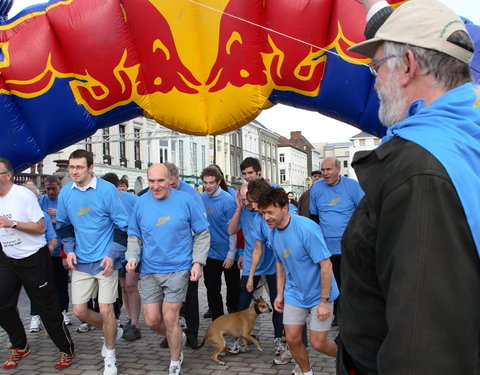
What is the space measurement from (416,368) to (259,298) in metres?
4.94

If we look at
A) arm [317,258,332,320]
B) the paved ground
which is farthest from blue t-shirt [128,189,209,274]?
arm [317,258,332,320]

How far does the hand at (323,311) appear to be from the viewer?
4.19 m

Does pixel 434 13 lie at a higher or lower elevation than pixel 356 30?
lower

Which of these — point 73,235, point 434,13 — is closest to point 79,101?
point 73,235

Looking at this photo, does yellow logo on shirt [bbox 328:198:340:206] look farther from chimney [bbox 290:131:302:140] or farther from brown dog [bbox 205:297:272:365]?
chimney [bbox 290:131:302:140]

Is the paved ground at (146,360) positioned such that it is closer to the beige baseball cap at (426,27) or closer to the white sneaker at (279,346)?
the white sneaker at (279,346)

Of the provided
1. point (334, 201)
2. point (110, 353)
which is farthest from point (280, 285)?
point (334, 201)

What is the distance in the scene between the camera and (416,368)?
3.65ft

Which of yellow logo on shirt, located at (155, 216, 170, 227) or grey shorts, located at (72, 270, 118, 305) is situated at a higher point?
yellow logo on shirt, located at (155, 216, 170, 227)

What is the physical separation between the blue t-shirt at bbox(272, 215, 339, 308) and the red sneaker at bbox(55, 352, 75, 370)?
2608 millimetres

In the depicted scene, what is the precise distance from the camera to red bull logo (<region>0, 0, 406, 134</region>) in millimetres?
5125

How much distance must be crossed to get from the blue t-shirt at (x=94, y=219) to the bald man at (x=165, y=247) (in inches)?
11.6

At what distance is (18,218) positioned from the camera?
5.26 metres

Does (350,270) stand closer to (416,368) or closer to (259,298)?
(416,368)
